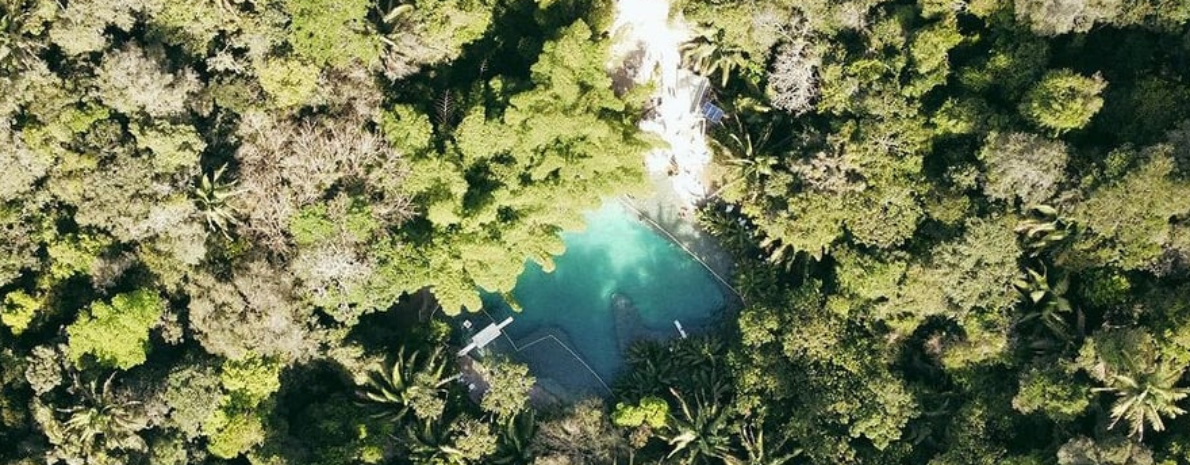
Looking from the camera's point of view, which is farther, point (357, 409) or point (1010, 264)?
point (357, 409)

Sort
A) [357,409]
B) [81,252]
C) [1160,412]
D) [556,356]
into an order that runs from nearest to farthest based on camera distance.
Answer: [1160,412], [81,252], [357,409], [556,356]

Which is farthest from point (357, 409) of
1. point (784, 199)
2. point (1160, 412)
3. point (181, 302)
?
point (1160, 412)

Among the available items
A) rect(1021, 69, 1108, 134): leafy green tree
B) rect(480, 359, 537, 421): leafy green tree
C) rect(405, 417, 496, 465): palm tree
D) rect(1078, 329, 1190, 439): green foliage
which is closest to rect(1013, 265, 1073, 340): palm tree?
rect(1078, 329, 1190, 439): green foliage

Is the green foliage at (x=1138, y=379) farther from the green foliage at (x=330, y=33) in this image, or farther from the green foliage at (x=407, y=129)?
the green foliage at (x=330, y=33)

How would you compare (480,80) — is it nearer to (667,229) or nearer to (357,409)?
(667,229)

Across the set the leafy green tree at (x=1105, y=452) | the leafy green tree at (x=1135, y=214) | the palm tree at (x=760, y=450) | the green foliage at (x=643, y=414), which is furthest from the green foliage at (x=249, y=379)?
the leafy green tree at (x=1135, y=214)

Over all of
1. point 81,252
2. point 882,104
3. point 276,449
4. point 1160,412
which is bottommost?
point 276,449

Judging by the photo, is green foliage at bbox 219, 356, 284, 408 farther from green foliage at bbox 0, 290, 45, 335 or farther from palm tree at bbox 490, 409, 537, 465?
palm tree at bbox 490, 409, 537, 465

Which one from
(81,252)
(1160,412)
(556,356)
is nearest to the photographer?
(1160,412)

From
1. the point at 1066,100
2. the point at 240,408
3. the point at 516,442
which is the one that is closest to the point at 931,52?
the point at 1066,100
